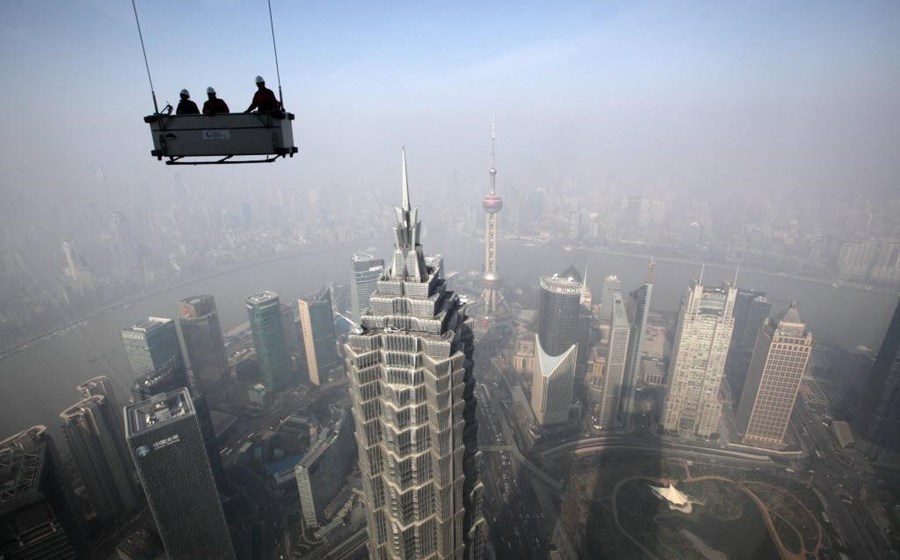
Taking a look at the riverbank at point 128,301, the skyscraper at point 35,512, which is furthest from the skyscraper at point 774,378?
the riverbank at point 128,301

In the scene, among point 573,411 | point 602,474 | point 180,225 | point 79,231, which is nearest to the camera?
point 602,474

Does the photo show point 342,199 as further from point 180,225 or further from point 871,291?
point 871,291

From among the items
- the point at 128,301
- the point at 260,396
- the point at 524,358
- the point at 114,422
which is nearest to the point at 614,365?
the point at 524,358

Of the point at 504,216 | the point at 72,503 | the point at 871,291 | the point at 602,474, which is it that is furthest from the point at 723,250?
the point at 72,503

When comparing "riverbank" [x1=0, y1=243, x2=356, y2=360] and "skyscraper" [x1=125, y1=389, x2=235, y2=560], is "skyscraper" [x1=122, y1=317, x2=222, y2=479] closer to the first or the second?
"skyscraper" [x1=125, y1=389, x2=235, y2=560]

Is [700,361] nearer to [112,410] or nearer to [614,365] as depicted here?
[614,365]

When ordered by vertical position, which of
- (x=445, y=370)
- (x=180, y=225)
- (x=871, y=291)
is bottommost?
(x=871, y=291)
